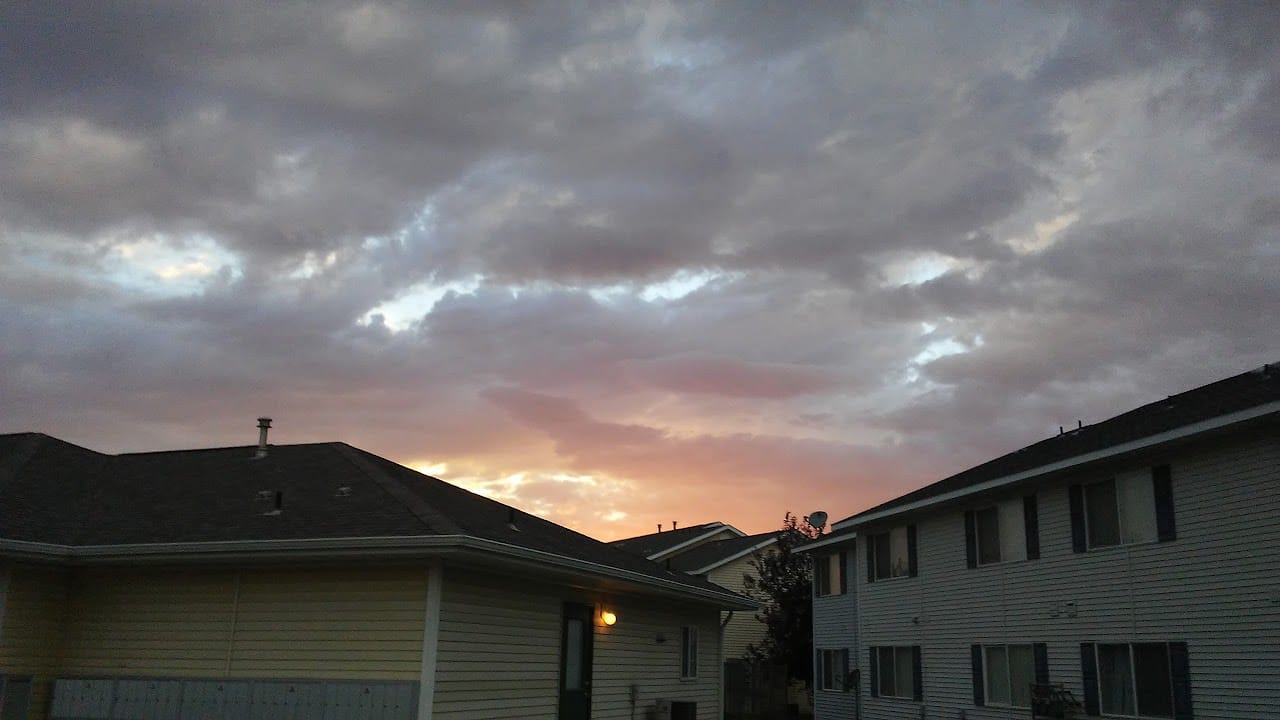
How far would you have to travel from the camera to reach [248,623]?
43.7 feet

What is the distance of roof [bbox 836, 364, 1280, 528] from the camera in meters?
14.2

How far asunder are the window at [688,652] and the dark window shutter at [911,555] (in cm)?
A: 549

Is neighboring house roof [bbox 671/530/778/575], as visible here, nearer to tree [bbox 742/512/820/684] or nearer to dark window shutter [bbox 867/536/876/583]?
tree [bbox 742/512/820/684]

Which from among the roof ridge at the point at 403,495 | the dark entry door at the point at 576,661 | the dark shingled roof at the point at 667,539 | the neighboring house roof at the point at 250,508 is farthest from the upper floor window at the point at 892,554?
the dark shingled roof at the point at 667,539

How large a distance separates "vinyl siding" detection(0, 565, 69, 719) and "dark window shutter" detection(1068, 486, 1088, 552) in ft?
52.0

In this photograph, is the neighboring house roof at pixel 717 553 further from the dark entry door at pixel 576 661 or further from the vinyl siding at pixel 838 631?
the dark entry door at pixel 576 661

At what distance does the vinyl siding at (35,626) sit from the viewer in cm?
1354

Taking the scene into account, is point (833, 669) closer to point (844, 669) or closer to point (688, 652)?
point (844, 669)

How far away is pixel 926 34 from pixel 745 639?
79.6 ft

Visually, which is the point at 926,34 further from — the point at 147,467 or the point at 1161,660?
the point at 147,467

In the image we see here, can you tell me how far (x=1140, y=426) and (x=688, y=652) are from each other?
9.35 metres

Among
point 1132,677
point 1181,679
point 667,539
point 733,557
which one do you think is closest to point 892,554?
point 1132,677

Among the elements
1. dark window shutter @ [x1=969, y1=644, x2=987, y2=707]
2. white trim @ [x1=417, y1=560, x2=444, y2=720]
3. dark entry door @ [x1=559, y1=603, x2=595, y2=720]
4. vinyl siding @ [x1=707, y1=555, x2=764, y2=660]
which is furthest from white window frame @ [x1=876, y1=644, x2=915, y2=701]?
white trim @ [x1=417, y1=560, x2=444, y2=720]

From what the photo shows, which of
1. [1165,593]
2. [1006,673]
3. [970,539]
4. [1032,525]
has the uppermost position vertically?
[1032,525]
